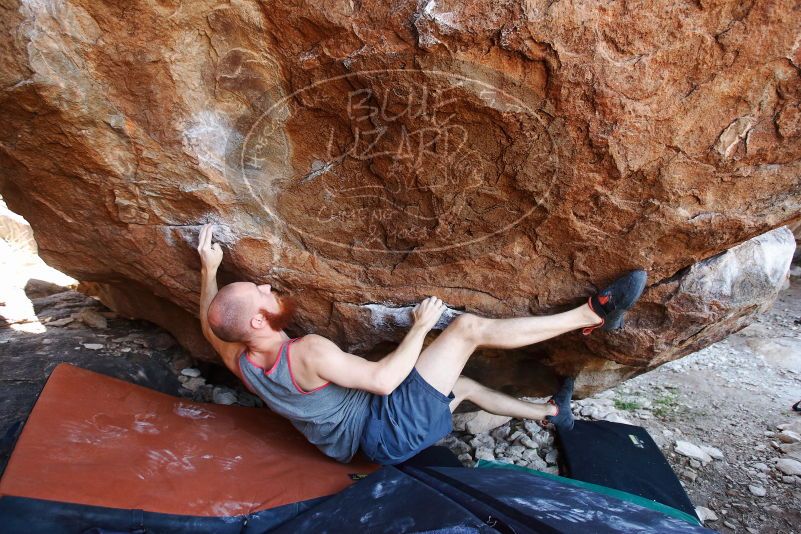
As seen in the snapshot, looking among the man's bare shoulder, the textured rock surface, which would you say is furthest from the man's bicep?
the textured rock surface

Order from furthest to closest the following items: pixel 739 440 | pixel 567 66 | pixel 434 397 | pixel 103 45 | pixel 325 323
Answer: pixel 739 440 → pixel 325 323 → pixel 434 397 → pixel 103 45 → pixel 567 66

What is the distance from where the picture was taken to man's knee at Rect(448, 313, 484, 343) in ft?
7.60

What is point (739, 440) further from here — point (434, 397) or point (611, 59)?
point (611, 59)

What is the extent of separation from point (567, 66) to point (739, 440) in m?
3.05

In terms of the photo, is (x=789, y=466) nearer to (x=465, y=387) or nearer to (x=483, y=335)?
(x=465, y=387)

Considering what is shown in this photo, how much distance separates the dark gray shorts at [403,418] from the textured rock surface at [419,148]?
0.35 meters

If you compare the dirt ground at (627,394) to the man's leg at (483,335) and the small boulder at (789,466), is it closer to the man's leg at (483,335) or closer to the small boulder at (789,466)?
the small boulder at (789,466)

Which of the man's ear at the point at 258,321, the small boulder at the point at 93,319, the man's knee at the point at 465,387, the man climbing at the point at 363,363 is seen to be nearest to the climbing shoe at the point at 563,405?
the man's knee at the point at 465,387

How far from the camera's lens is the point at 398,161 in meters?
2.11

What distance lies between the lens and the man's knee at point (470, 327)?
2.32 m

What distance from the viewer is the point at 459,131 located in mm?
1972

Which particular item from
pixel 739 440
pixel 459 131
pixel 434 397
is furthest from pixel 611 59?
pixel 739 440

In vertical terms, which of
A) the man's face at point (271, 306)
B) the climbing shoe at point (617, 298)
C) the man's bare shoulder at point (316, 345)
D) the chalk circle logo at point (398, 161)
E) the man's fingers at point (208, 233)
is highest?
the chalk circle logo at point (398, 161)

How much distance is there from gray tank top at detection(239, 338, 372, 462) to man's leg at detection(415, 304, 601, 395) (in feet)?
1.03
